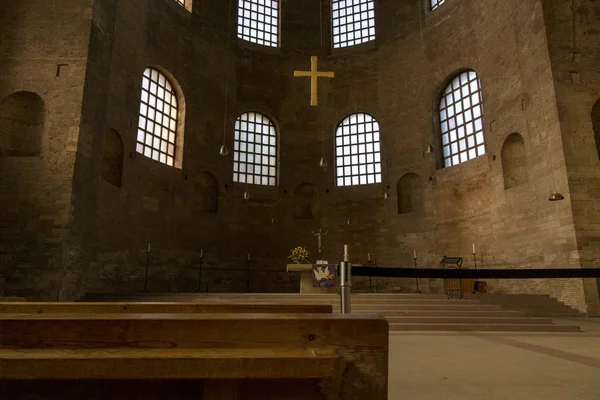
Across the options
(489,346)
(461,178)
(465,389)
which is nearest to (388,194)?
(461,178)

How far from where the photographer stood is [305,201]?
58.4ft

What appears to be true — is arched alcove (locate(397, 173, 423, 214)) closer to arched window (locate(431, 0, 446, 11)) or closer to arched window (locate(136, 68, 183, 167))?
arched window (locate(431, 0, 446, 11))

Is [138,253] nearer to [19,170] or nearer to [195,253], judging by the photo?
[195,253]

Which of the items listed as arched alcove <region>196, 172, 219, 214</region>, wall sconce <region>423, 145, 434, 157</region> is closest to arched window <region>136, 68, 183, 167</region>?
arched alcove <region>196, 172, 219, 214</region>

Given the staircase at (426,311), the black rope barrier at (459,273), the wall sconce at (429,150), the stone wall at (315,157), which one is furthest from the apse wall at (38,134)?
the wall sconce at (429,150)

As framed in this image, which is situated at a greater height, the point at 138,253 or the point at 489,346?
the point at 138,253

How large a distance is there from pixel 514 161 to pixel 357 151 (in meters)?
6.58

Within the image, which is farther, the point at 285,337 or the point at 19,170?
the point at 19,170

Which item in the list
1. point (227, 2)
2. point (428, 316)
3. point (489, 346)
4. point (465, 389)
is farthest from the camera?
point (227, 2)

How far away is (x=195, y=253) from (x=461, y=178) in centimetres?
1008

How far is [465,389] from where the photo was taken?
263 centimetres

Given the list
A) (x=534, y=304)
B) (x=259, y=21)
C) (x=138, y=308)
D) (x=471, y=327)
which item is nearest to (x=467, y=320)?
(x=471, y=327)

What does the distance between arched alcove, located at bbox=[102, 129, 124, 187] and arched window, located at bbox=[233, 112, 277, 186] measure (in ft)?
17.0

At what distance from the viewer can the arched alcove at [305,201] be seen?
57.7 ft
